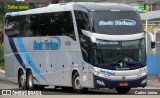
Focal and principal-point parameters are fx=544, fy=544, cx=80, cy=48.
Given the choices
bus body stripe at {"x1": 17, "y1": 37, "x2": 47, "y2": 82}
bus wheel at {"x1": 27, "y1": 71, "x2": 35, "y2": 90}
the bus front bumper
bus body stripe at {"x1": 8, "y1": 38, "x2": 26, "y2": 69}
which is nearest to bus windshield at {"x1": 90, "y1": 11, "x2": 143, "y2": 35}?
the bus front bumper

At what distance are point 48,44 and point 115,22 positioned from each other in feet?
13.0

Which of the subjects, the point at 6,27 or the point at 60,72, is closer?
the point at 60,72

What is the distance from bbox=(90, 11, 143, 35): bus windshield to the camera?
21328 mm

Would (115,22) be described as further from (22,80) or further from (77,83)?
(22,80)

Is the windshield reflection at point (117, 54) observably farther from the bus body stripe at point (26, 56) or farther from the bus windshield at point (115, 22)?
the bus body stripe at point (26, 56)

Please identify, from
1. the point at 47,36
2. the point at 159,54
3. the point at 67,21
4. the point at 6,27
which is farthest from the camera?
the point at 159,54

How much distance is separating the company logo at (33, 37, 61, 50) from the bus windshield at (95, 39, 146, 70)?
9.39 feet

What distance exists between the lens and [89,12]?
21438mm

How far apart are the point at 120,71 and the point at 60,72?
3459 mm

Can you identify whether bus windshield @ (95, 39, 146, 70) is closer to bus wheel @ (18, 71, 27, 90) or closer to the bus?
the bus

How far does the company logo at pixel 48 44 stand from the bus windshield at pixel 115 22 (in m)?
2.57

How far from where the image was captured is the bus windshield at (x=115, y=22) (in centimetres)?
2133

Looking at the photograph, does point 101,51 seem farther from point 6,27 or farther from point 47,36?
point 6,27

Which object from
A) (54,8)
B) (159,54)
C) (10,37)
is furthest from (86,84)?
(159,54)
